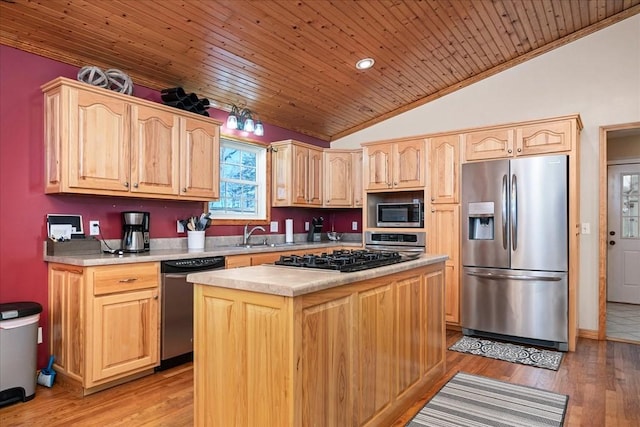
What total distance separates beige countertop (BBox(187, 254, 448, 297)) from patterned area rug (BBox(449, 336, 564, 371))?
1.96 metres

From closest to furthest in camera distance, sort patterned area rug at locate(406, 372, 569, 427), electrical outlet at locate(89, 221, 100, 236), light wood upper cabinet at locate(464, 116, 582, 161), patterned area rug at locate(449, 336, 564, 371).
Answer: patterned area rug at locate(406, 372, 569, 427), electrical outlet at locate(89, 221, 100, 236), patterned area rug at locate(449, 336, 564, 371), light wood upper cabinet at locate(464, 116, 582, 161)

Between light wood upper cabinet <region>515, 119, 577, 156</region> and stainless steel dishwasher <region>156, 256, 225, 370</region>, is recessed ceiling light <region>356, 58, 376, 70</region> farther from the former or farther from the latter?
stainless steel dishwasher <region>156, 256, 225, 370</region>

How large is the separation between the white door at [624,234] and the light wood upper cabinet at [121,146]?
18.9 feet

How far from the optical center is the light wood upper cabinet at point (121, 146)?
285cm

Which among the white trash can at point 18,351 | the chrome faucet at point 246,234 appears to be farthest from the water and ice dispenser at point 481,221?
the white trash can at point 18,351

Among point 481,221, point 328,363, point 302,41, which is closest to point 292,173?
point 302,41

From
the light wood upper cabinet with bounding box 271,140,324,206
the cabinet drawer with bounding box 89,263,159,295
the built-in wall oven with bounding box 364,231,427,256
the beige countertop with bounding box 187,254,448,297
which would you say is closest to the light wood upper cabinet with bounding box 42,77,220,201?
the cabinet drawer with bounding box 89,263,159,295

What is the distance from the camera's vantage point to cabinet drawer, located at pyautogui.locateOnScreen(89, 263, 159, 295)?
2.73 metres

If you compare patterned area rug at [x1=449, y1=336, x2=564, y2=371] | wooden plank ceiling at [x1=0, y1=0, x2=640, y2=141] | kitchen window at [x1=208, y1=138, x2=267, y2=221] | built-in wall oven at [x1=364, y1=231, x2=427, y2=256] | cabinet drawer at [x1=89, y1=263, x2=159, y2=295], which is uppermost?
wooden plank ceiling at [x1=0, y1=0, x2=640, y2=141]

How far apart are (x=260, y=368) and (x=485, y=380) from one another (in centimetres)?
204

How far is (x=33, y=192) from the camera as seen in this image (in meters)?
3.00

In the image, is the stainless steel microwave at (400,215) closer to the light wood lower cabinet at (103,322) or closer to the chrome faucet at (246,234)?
the chrome faucet at (246,234)

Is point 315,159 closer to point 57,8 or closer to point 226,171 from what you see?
point 226,171

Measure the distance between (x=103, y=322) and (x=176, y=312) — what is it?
57cm
